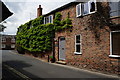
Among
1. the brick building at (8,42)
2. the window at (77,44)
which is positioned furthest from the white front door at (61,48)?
the brick building at (8,42)

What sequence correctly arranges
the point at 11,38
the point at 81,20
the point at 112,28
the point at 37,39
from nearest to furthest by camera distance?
the point at 112,28 < the point at 81,20 < the point at 37,39 < the point at 11,38

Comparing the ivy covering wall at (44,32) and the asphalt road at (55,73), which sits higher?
the ivy covering wall at (44,32)

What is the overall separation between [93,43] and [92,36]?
0.58 meters

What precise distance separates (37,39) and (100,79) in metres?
12.5

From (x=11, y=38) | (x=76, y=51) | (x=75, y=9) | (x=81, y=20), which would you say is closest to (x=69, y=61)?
(x=76, y=51)

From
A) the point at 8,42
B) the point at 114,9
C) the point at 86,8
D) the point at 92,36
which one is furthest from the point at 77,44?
A: the point at 8,42

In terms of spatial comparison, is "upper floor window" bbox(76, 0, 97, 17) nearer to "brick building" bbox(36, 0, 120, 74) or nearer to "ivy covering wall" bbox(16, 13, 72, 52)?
"brick building" bbox(36, 0, 120, 74)

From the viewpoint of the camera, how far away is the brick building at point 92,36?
9.85 metres

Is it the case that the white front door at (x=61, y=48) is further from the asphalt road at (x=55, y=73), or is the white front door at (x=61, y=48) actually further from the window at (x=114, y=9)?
the window at (x=114, y=9)

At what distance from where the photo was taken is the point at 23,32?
25.4 m

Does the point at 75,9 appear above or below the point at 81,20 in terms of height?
above

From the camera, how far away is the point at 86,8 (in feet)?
41.0

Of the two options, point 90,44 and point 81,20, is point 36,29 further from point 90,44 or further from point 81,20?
point 90,44

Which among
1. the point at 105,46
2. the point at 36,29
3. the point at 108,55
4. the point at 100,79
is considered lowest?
the point at 100,79
